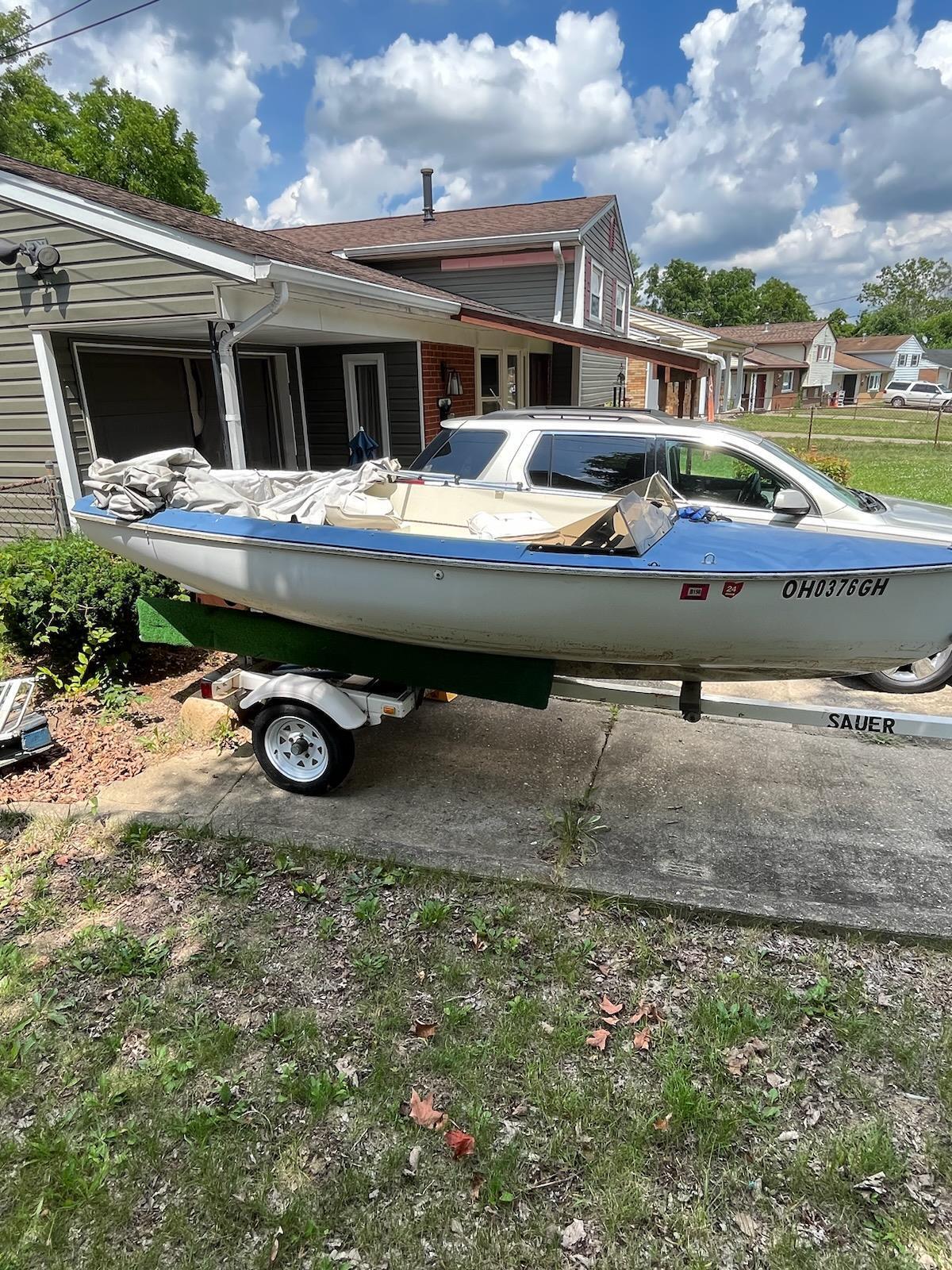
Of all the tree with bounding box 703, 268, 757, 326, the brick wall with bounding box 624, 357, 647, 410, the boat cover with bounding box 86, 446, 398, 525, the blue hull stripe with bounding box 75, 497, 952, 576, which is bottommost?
the blue hull stripe with bounding box 75, 497, 952, 576

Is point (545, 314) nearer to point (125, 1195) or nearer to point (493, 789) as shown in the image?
point (493, 789)

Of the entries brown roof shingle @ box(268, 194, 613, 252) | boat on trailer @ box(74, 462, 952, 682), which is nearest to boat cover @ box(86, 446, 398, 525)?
boat on trailer @ box(74, 462, 952, 682)

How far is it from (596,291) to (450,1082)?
16.8m

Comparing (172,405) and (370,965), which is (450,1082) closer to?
(370,965)

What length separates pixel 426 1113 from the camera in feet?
8.14

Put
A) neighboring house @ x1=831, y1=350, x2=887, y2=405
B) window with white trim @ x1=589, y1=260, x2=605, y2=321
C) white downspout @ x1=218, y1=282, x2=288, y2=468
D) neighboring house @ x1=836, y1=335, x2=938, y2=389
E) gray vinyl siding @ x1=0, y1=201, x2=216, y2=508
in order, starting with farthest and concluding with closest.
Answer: neighboring house @ x1=836, y1=335, x2=938, y2=389
neighboring house @ x1=831, y1=350, x2=887, y2=405
window with white trim @ x1=589, y1=260, x2=605, y2=321
gray vinyl siding @ x1=0, y1=201, x2=216, y2=508
white downspout @ x1=218, y1=282, x2=288, y2=468

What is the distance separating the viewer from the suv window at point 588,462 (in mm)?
5680

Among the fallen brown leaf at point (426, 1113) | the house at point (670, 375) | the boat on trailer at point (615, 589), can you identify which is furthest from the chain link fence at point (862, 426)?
the fallen brown leaf at point (426, 1113)

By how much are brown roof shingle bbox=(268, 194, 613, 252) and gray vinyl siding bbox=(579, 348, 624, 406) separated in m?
2.49

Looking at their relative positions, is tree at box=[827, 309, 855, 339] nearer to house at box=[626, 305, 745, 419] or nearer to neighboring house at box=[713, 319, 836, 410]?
neighboring house at box=[713, 319, 836, 410]

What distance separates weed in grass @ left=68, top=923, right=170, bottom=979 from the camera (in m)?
3.11

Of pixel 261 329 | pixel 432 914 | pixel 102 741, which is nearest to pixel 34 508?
pixel 261 329

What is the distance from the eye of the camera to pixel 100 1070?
2670 millimetres

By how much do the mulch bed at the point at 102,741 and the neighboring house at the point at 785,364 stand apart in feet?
158
